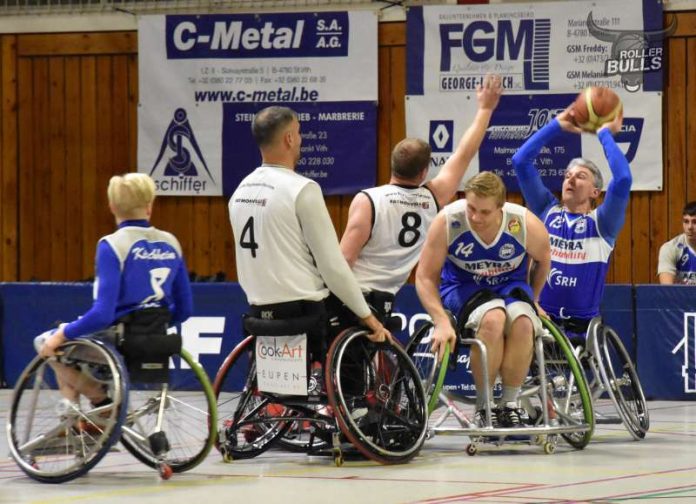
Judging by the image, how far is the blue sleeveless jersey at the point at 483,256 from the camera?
621cm

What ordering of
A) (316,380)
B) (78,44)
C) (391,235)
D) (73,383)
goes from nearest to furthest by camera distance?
1. (73,383)
2. (316,380)
3. (391,235)
4. (78,44)

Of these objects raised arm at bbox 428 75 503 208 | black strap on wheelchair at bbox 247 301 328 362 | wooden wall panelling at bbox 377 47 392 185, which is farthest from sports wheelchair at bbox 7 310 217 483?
wooden wall panelling at bbox 377 47 392 185

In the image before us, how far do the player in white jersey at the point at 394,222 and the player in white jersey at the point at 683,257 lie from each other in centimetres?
445

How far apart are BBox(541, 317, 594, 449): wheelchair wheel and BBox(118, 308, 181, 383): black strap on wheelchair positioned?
1.84m

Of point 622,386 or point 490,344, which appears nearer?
point 490,344

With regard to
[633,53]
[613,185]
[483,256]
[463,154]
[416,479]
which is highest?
[633,53]

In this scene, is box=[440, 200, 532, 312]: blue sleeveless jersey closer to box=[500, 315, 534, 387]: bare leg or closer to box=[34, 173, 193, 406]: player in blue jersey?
box=[500, 315, 534, 387]: bare leg

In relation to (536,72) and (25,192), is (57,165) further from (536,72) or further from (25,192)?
(536,72)

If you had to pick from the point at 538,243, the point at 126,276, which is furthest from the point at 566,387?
the point at 126,276

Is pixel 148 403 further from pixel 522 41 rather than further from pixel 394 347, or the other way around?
pixel 522 41

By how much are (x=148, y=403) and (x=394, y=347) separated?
110 cm

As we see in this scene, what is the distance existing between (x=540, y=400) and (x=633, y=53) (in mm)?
6131

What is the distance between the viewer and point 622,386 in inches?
282

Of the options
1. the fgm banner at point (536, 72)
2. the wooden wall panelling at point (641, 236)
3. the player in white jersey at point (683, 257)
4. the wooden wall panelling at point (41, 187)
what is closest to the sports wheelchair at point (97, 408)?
the player in white jersey at point (683, 257)
